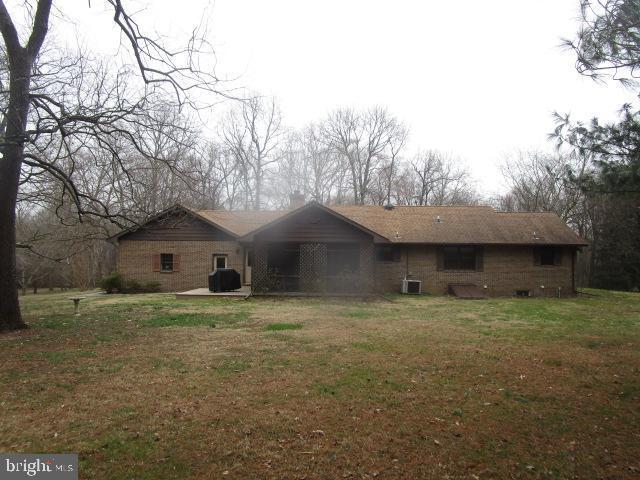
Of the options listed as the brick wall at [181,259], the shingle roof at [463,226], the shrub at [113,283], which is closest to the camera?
the shingle roof at [463,226]

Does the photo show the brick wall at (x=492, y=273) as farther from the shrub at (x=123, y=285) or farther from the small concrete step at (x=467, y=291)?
the shrub at (x=123, y=285)

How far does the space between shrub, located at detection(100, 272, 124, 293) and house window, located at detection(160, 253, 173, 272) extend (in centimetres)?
216

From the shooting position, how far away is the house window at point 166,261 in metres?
22.8

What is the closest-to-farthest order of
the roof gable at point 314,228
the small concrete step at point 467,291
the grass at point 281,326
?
the grass at point 281,326
the roof gable at point 314,228
the small concrete step at point 467,291

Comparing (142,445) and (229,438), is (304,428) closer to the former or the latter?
(229,438)

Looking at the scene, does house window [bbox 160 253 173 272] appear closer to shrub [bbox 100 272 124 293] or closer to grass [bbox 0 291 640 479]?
shrub [bbox 100 272 124 293]

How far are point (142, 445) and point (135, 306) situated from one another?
11823 mm

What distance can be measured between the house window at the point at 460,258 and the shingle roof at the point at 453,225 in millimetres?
663

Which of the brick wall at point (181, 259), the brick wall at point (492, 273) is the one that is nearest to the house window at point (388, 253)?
the brick wall at point (492, 273)

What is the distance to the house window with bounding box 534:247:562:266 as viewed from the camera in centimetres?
2178

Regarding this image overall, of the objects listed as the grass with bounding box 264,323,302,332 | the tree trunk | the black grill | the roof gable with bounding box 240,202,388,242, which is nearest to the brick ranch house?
the roof gable with bounding box 240,202,388,242

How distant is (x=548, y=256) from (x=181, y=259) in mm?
19611

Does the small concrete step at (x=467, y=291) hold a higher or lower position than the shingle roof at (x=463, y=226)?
lower

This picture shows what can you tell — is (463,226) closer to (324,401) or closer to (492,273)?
(492,273)
